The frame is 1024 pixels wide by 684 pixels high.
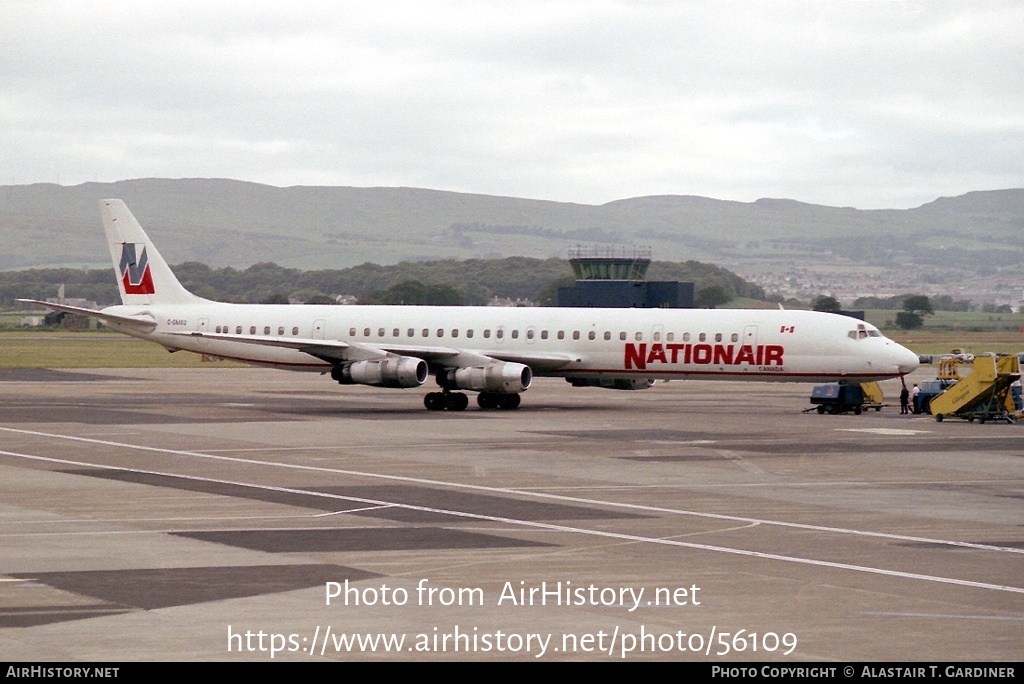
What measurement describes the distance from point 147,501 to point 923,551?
1370 centimetres

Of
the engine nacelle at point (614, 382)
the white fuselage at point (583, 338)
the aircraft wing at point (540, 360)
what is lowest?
the engine nacelle at point (614, 382)

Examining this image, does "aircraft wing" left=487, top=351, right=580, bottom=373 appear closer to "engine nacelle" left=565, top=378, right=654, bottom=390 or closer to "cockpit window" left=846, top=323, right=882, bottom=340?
"engine nacelle" left=565, top=378, right=654, bottom=390

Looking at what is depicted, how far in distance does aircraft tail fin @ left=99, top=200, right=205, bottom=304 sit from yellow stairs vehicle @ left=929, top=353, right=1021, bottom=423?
3097 cm

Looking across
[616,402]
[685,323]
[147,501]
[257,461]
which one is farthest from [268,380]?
[147,501]

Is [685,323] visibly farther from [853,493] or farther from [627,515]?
[627,515]

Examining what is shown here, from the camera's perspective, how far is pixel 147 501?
82.6 feet

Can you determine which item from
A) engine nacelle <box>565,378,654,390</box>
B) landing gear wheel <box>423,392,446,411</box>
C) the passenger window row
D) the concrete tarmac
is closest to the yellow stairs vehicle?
the passenger window row

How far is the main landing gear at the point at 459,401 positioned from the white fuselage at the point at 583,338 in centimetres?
133

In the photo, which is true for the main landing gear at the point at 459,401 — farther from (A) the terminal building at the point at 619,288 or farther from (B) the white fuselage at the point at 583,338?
(A) the terminal building at the point at 619,288

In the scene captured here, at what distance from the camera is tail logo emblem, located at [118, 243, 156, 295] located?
59.3 m

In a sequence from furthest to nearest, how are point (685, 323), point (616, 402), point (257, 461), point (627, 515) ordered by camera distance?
1. point (616, 402)
2. point (685, 323)
3. point (257, 461)
4. point (627, 515)

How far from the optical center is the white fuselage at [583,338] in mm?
49344

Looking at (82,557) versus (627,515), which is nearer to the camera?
(82,557)

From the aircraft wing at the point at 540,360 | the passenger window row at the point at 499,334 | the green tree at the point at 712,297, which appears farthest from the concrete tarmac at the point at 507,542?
the green tree at the point at 712,297
